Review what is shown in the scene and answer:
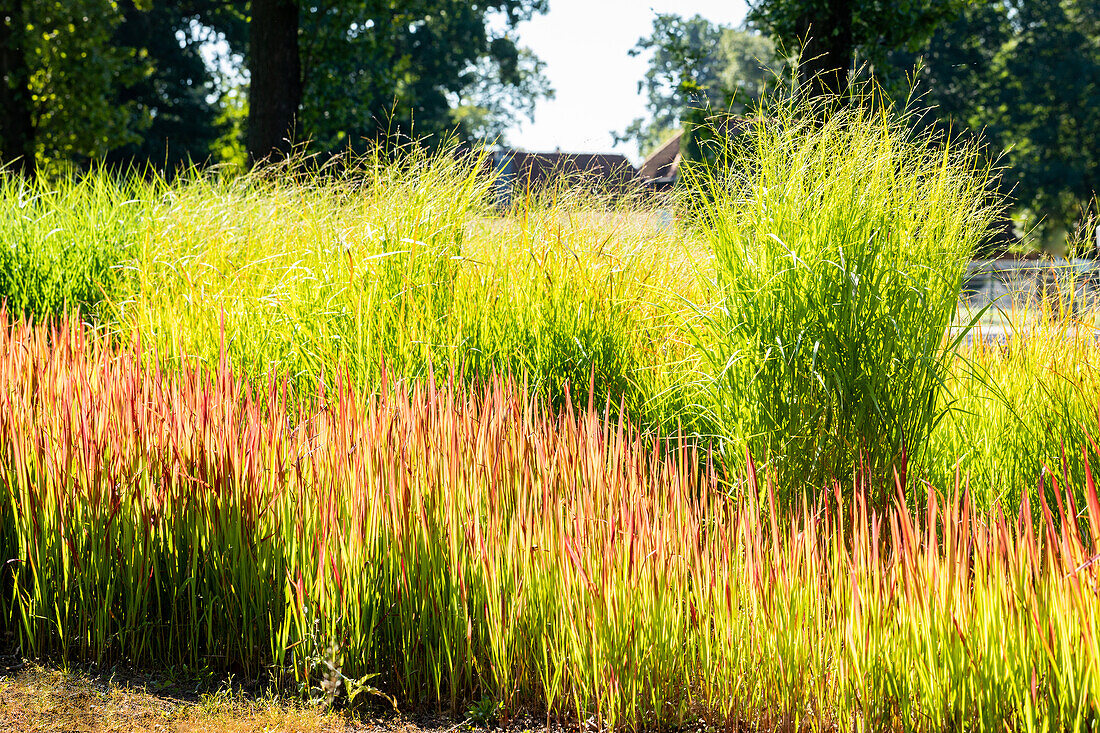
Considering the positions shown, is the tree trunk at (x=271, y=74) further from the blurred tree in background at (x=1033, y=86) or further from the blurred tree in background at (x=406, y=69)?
the blurred tree in background at (x=1033, y=86)

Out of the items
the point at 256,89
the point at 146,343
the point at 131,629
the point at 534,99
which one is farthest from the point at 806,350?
the point at 534,99

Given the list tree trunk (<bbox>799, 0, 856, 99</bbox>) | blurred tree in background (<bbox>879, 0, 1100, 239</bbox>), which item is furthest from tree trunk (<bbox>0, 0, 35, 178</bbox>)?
blurred tree in background (<bbox>879, 0, 1100, 239</bbox>)

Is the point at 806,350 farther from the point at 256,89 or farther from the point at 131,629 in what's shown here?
the point at 256,89

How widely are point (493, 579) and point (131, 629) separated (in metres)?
1.03

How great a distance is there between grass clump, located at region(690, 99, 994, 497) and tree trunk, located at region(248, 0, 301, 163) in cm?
887

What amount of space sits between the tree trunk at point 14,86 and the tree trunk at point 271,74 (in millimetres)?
5885

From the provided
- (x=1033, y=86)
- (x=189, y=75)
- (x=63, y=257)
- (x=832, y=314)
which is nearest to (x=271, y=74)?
(x=63, y=257)

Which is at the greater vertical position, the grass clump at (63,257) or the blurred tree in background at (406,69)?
the blurred tree in background at (406,69)

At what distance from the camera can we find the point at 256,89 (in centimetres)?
1119

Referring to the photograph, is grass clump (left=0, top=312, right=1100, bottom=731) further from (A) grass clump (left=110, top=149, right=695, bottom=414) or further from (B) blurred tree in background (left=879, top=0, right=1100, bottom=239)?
(B) blurred tree in background (left=879, top=0, right=1100, bottom=239)

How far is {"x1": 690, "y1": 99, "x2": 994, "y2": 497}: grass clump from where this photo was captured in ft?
10.3

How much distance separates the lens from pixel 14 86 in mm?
14891

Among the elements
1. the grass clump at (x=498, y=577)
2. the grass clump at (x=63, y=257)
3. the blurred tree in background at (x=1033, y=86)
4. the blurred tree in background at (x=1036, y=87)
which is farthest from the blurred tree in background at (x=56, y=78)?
the blurred tree in background at (x=1036, y=87)

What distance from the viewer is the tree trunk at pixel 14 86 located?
14.7 metres
